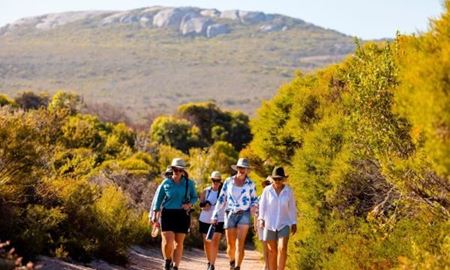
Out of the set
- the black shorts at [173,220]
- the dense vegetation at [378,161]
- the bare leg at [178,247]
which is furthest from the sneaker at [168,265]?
the dense vegetation at [378,161]

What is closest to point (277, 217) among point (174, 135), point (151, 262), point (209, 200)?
point (209, 200)

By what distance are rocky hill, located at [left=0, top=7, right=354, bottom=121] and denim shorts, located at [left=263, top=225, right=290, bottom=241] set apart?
261 feet

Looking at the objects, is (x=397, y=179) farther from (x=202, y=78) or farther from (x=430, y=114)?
(x=202, y=78)

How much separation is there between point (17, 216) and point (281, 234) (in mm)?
4566

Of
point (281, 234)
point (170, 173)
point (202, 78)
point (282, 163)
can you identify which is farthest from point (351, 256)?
point (202, 78)

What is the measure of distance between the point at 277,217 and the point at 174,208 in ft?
5.40

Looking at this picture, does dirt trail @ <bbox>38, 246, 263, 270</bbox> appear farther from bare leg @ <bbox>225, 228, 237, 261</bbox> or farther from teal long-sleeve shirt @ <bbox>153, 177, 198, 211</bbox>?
bare leg @ <bbox>225, 228, 237, 261</bbox>

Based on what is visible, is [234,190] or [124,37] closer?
[234,190]

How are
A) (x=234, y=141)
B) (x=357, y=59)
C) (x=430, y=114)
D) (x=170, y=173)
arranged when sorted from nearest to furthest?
(x=430, y=114) → (x=170, y=173) → (x=357, y=59) → (x=234, y=141)

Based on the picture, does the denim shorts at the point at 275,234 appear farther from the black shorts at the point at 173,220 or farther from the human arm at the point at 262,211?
the black shorts at the point at 173,220

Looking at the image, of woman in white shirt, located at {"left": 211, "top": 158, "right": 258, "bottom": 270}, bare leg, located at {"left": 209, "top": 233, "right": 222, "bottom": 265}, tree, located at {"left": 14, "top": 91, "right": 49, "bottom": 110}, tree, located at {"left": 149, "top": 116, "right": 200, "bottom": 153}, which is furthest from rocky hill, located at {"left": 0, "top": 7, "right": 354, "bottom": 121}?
woman in white shirt, located at {"left": 211, "top": 158, "right": 258, "bottom": 270}

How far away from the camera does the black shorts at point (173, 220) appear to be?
43.9 feet

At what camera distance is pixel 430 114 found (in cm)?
765

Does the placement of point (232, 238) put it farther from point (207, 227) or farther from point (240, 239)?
point (207, 227)
